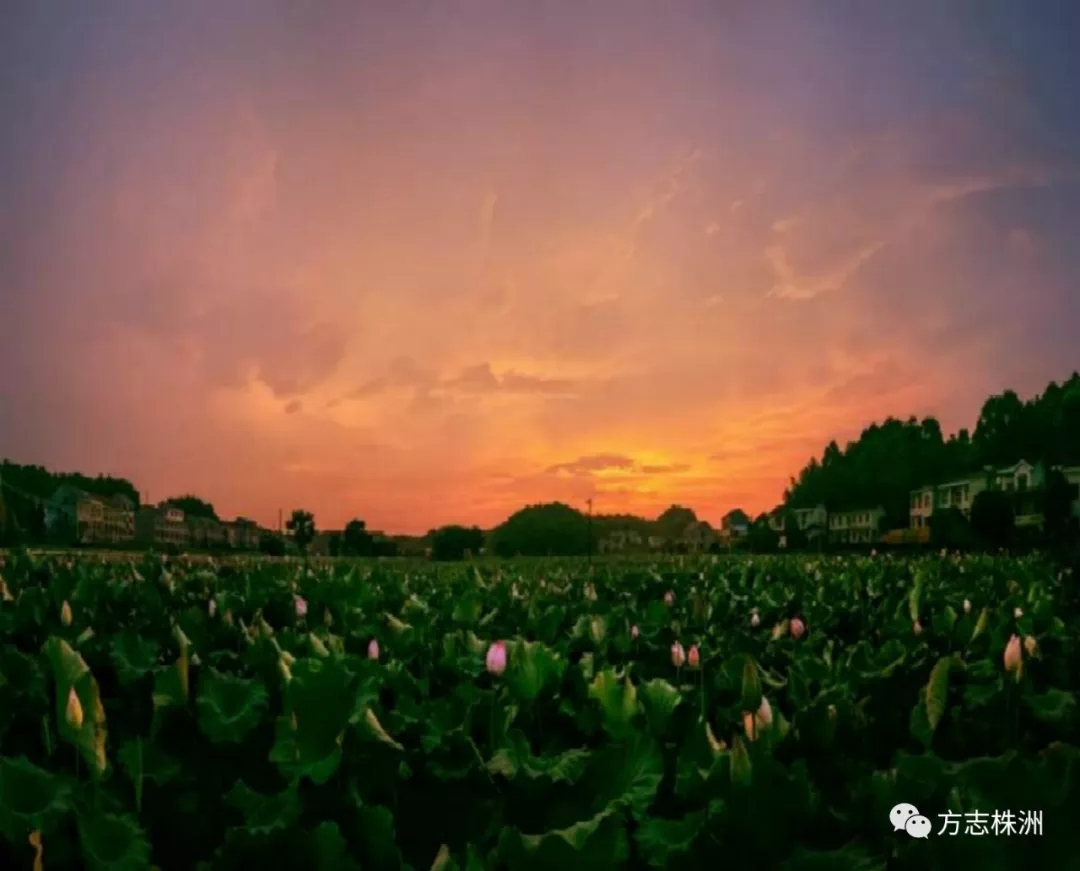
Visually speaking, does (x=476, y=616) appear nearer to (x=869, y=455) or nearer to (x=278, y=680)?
(x=278, y=680)

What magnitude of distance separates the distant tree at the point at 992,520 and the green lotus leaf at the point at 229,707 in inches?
2320

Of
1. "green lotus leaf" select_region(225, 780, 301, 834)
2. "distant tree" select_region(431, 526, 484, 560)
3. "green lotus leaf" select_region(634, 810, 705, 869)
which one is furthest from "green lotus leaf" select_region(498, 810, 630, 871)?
"distant tree" select_region(431, 526, 484, 560)

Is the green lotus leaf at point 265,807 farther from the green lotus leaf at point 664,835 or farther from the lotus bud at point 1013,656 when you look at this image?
the lotus bud at point 1013,656

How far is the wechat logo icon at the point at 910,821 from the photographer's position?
1.81 metres

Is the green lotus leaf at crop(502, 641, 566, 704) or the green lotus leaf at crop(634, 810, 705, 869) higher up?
the green lotus leaf at crop(502, 641, 566, 704)

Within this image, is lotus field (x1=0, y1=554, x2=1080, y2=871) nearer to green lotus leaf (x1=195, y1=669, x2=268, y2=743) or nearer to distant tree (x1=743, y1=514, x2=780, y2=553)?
green lotus leaf (x1=195, y1=669, x2=268, y2=743)

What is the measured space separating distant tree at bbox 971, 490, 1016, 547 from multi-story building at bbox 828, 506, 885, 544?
3540 centimetres

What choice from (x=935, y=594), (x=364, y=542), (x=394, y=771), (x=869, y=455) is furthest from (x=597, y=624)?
(x=869, y=455)

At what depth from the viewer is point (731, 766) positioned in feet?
6.56

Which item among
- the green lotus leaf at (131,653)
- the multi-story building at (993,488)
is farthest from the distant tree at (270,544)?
the green lotus leaf at (131,653)

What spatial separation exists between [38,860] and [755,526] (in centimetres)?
9526

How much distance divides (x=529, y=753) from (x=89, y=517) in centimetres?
8657

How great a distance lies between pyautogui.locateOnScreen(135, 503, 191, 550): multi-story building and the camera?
290 ft

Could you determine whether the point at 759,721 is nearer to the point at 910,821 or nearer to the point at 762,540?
the point at 910,821
